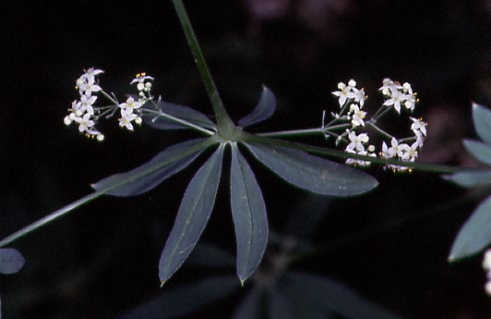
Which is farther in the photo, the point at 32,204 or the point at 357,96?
the point at 32,204

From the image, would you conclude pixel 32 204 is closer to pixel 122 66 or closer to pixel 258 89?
pixel 122 66

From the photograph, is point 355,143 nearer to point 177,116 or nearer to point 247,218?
point 247,218

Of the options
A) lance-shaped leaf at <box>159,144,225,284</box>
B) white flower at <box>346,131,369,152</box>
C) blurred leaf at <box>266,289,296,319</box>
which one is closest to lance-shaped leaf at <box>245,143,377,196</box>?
white flower at <box>346,131,369,152</box>

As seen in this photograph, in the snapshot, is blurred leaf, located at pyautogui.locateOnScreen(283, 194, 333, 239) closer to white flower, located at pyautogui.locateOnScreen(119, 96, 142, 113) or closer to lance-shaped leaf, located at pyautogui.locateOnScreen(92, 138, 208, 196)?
lance-shaped leaf, located at pyautogui.locateOnScreen(92, 138, 208, 196)

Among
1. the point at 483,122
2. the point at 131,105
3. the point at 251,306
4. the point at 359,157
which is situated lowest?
the point at 483,122

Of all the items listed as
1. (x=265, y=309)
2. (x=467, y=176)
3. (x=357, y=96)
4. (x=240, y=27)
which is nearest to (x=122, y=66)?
(x=240, y=27)

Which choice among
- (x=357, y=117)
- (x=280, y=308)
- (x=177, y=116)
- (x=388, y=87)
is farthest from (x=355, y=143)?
(x=280, y=308)
